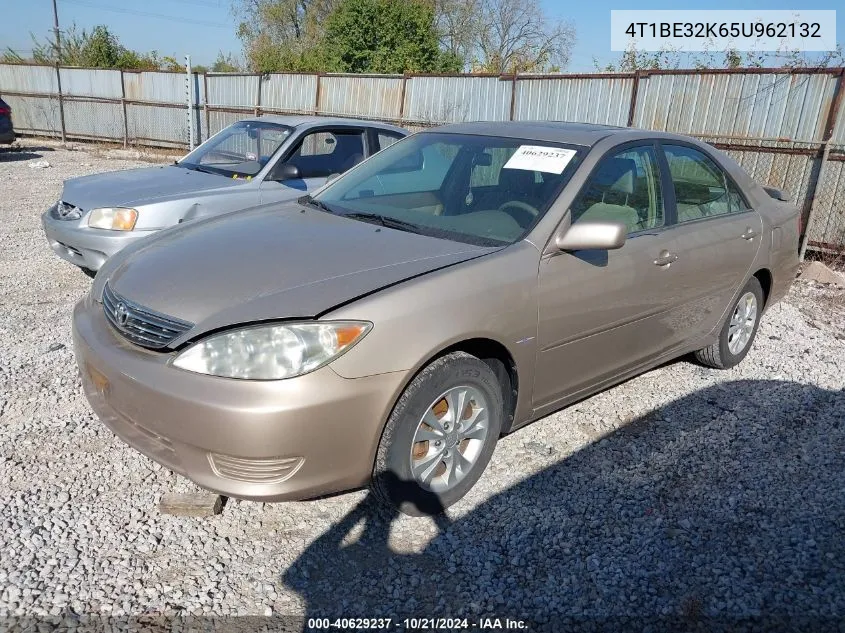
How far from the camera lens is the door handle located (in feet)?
11.9

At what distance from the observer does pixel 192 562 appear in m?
2.60

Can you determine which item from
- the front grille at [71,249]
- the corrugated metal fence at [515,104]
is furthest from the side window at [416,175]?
the corrugated metal fence at [515,104]

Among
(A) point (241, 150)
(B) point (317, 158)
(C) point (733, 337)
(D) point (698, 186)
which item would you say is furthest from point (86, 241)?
(C) point (733, 337)

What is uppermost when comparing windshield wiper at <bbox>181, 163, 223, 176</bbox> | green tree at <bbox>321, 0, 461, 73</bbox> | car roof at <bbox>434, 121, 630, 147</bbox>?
green tree at <bbox>321, 0, 461, 73</bbox>

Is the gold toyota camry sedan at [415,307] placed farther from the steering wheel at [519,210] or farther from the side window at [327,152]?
the side window at [327,152]

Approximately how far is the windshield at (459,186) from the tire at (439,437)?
70 centimetres

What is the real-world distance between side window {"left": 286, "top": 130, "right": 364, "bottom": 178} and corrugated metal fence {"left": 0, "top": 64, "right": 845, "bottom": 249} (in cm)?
513

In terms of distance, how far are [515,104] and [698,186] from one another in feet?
26.7

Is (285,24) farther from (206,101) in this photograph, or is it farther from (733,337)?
(733,337)

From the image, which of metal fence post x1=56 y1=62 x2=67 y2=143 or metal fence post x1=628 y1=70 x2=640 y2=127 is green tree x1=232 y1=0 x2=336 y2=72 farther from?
metal fence post x1=628 y1=70 x2=640 y2=127

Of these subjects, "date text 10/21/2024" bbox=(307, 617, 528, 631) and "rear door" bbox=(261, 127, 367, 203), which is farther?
"rear door" bbox=(261, 127, 367, 203)

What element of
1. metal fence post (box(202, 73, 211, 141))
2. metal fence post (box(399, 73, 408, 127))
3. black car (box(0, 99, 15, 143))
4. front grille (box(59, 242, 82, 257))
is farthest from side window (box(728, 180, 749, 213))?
black car (box(0, 99, 15, 143))

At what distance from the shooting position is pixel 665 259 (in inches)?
145

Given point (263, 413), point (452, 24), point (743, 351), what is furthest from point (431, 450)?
point (452, 24)
